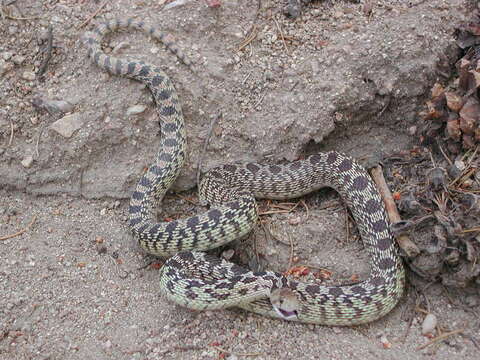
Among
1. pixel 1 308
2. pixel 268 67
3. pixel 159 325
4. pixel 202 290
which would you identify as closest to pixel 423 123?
pixel 268 67

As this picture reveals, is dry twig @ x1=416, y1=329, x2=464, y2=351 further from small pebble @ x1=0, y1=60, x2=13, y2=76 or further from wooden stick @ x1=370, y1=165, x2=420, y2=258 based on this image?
small pebble @ x1=0, y1=60, x2=13, y2=76

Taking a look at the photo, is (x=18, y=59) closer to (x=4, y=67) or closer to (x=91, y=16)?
(x=4, y=67)

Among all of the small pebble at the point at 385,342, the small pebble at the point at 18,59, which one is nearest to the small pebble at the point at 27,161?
the small pebble at the point at 18,59

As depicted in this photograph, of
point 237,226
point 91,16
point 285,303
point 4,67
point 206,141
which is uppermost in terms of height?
point 91,16

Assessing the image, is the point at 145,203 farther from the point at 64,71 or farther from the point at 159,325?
the point at 64,71

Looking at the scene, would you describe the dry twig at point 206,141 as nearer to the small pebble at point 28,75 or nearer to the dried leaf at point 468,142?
the small pebble at point 28,75

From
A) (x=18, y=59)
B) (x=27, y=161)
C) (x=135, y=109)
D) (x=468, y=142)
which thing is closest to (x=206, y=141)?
(x=135, y=109)
